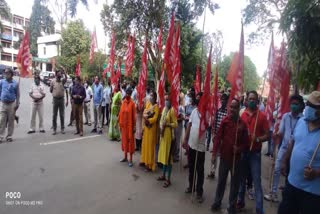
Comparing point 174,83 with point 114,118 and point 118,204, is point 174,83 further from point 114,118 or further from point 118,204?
point 114,118

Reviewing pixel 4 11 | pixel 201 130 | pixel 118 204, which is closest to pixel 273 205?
Answer: pixel 201 130

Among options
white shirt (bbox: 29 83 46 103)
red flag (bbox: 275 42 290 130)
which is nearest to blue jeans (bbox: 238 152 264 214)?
red flag (bbox: 275 42 290 130)

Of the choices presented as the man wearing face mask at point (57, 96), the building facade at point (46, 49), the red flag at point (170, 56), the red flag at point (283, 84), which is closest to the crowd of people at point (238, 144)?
the red flag at point (283, 84)

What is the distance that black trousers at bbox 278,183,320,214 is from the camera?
2.88 metres

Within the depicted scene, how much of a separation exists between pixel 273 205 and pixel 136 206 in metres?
2.40

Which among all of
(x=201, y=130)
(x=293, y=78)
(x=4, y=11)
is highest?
(x=4, y=11)

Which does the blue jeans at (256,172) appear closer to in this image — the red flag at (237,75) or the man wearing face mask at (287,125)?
the man wearing face mask at (287,125)

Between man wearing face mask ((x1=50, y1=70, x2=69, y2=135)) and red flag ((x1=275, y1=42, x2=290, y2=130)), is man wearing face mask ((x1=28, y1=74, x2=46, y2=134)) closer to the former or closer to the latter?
man wearing face mask ((x1=50, y1=70, x2=69, y2=135))

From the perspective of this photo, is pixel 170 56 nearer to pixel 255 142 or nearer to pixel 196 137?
pixel 196 137

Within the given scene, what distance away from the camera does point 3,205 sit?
425 centimetres

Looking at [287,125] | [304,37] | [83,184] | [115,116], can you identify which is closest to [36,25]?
[115,116]

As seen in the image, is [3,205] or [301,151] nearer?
[301,151]

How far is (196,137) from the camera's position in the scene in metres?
4.89

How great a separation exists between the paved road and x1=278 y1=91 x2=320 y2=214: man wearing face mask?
164 centimetres
